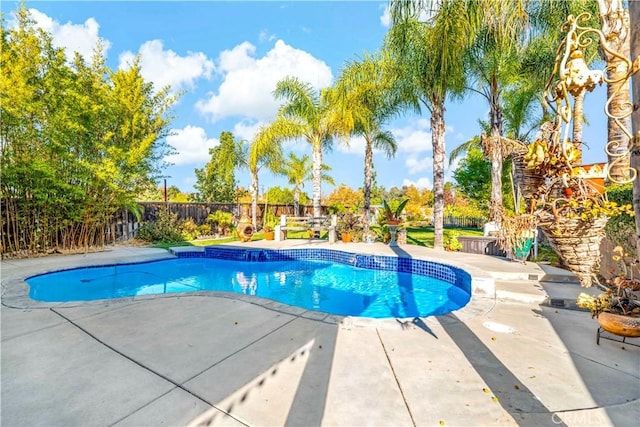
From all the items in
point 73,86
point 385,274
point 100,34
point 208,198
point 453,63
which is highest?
point 100,34

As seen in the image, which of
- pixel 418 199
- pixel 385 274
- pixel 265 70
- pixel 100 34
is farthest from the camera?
pixel 418 199

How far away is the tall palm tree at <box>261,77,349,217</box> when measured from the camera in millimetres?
11969

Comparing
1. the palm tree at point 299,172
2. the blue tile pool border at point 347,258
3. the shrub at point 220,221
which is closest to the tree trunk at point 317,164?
the blue tile pool border at point 347,258

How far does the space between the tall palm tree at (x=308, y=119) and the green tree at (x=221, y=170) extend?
581 cm

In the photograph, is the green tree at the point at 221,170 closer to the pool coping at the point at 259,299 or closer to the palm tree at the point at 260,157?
the palm tree at the point at 260,157

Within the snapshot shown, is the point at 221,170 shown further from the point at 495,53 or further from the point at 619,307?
the point at 619,307

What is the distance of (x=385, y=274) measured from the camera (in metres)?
7.80

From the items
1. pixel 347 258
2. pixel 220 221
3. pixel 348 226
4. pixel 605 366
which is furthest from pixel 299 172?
pixel 605 366

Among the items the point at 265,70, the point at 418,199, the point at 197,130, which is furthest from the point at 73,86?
the point at 418,199

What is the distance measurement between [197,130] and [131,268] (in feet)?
72.7

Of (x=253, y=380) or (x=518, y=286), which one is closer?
(x=253, y=380)

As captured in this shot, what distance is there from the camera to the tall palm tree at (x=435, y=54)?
25.9 feet

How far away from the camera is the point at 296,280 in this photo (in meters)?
7.39

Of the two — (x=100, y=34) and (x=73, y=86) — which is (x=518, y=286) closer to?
(x=73, y=86)
